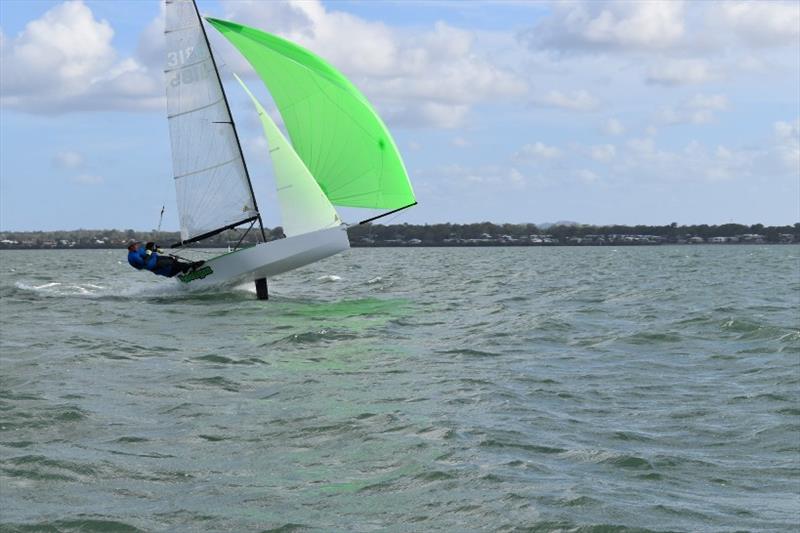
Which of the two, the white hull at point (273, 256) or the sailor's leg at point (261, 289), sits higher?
the white hull at point (273, 256)

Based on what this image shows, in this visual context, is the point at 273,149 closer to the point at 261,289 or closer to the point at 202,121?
the point at 202,121

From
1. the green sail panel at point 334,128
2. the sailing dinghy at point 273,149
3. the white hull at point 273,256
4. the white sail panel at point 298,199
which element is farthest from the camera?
the green sail panel at point 334,128

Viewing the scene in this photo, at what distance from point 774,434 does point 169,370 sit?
6.39m

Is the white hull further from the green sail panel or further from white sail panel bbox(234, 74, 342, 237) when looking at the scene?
the green sail panel

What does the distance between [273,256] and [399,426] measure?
12802 millimetres

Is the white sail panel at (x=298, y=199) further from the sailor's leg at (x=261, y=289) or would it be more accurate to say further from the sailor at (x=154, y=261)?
the sailor at (x=154, y=261)

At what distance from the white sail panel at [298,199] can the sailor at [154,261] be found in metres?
2.19

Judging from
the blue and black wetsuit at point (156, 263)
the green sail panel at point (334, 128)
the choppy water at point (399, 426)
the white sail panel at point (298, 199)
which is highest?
the green sail panel at point (334, 128)

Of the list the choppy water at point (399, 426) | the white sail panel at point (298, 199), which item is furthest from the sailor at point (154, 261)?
the choppy water at point (399, 426)

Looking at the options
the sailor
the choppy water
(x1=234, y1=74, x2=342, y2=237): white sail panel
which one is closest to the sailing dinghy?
(x1=234, y1=74, x2=342, y2=237): white sail panel

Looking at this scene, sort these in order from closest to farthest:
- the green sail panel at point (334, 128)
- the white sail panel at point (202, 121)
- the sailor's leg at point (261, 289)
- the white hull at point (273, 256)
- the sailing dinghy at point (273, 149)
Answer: the white hull at point (273, 256)
the sailing dinghy at point (273, 149)
the green sail panel at point (334, 128)
the sailor's leg at point (261, 289)
the white sail panel at point (202, 121)

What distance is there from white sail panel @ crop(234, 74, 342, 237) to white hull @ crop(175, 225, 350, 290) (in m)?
0.27

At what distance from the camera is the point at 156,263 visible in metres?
22.4

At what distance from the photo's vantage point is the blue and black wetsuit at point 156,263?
22.0 metres
